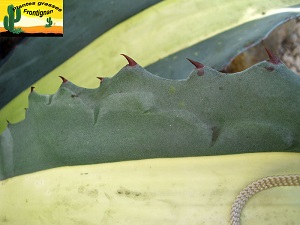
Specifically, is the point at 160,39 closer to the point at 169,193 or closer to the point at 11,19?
the point at 11,19

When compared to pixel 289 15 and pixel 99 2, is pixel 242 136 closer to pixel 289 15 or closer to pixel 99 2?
pixel 289 15

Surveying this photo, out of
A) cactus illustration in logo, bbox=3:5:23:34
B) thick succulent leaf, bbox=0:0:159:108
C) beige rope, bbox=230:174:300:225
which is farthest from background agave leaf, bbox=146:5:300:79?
beige rope, bbox=230:174:300:225

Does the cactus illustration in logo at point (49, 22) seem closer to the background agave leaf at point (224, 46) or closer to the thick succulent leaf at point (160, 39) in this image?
the thick succulent leaf at point (160, 39)

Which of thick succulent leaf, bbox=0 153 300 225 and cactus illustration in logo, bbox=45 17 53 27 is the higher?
cactus illustration in logo, bbox=45 17 53 27

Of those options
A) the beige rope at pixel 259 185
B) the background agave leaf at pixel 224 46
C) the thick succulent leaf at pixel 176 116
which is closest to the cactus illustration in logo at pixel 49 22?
the background agave leaf at pixel 224 46

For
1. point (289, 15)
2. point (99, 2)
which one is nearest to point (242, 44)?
point (289, 15)

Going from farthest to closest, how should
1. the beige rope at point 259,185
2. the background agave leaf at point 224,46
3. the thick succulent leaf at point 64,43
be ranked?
the thick succulent leaf at point 64,43, the background agave leaf at point 224,46, the beige rope at point 259,185

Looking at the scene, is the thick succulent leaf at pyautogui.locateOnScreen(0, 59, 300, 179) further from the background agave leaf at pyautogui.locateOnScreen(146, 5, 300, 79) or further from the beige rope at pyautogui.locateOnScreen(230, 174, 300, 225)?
the background agave leaf at pyautogui.locateOnScreen(146, 5, 300, 79)
